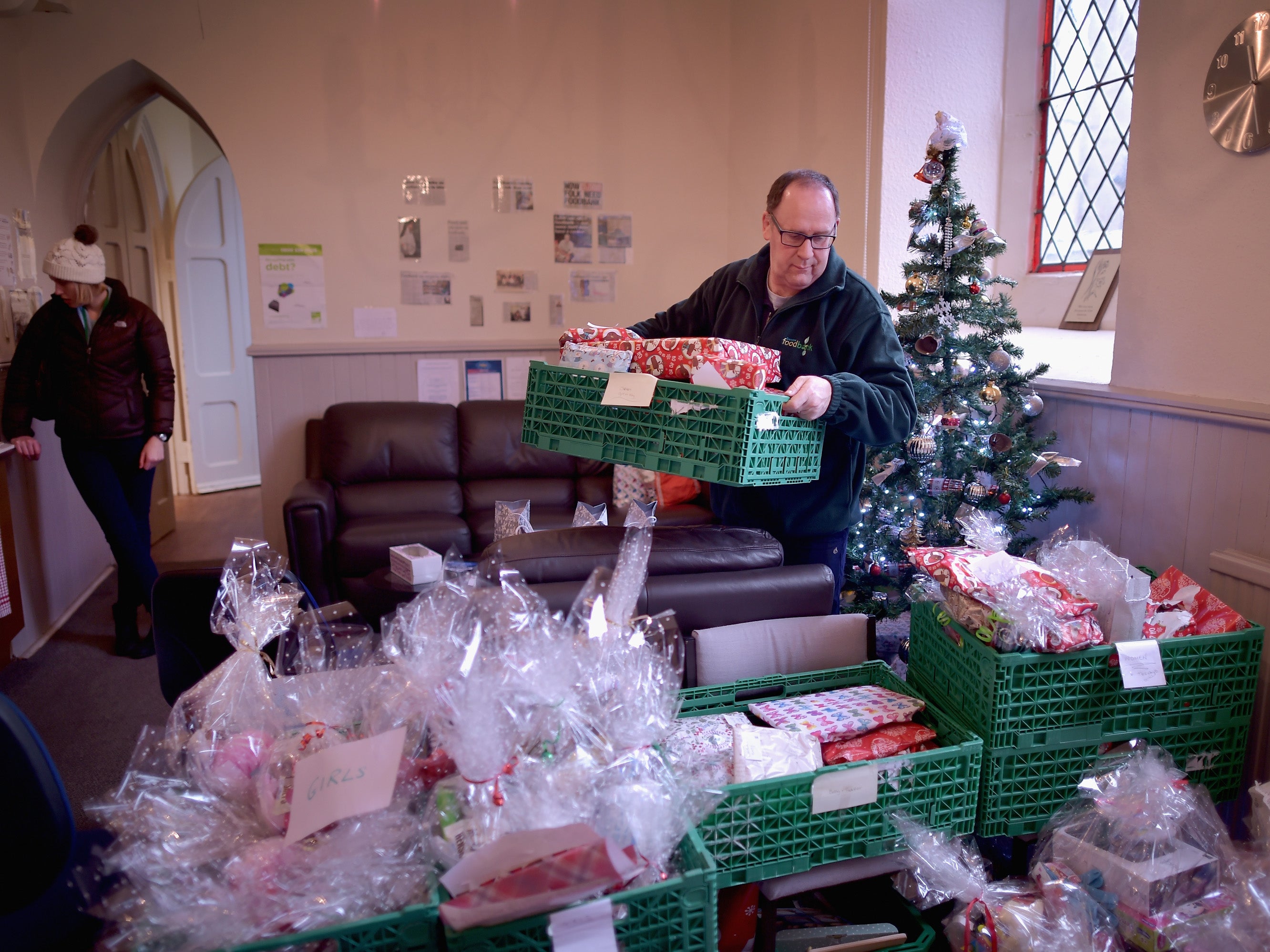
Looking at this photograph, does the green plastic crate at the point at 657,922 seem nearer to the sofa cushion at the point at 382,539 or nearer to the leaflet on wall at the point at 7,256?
the sofa cushion at the point at 382,539

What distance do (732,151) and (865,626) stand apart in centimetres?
384

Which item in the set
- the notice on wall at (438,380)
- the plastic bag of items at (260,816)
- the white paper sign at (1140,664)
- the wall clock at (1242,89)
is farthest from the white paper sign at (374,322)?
the white paper sign at (1140,664)

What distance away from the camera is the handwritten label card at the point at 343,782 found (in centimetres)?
99

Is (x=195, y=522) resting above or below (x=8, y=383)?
below

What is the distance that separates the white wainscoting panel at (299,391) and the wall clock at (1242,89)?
3.14m

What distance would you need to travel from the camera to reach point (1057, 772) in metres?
1.46

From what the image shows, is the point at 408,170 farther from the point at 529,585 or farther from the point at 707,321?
the point at 529,585

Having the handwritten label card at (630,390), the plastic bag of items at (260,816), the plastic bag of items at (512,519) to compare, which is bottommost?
the plastic bag of items at (260,816)

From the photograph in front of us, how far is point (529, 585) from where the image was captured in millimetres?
1622

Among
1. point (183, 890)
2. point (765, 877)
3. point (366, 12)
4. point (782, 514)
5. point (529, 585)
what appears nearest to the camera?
point (183, 890)

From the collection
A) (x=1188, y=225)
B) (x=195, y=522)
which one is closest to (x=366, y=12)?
(x=195, y=522)

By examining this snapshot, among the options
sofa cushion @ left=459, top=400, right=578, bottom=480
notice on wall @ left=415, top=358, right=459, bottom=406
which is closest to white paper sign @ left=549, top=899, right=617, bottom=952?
sofa cushion @ left=459, top=400, right=578, bottom=480

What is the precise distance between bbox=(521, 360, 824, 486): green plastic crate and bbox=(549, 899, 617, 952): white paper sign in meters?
0.81

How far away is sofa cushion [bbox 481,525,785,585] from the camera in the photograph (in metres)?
1.68
